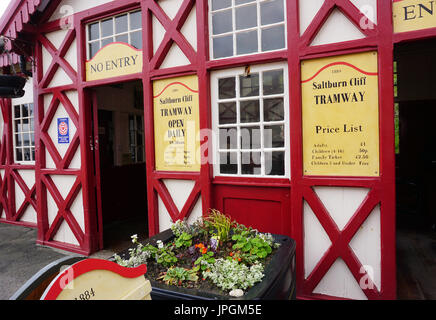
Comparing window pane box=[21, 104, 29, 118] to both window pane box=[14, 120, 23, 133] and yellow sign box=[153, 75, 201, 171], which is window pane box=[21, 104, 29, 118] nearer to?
window pane box=[14, 120, 23, 133]

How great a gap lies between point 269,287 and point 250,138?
202cm

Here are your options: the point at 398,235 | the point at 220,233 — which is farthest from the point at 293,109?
the point at 398,235

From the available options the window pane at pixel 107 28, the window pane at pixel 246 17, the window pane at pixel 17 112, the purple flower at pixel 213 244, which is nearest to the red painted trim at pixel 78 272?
the purple flower at pixel 213 244

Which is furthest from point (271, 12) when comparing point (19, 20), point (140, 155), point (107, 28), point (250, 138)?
point (140, 155)

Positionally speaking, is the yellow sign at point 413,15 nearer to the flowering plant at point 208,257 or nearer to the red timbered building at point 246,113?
the red timbered building at point 246,113

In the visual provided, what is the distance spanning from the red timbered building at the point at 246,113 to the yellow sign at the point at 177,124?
0.06 feet

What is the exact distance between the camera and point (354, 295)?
321 centimetres

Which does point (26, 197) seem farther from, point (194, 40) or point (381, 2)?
point (381, 2)

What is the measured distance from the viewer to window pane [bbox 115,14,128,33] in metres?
4.55

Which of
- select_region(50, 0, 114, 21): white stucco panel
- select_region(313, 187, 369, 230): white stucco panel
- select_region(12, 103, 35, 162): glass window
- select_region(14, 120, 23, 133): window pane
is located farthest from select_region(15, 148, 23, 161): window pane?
select_region(313, 187, 369, 230): white stucco panel

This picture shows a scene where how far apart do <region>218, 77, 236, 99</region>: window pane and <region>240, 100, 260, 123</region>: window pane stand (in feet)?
0.62

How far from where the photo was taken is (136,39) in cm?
446

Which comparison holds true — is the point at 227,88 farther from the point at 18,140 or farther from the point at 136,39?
the point at 18,140

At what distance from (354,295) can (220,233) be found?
63.5 inches
